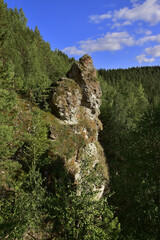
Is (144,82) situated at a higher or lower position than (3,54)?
higher

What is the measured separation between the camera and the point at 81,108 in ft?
89.0

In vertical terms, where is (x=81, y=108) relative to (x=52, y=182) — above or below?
above

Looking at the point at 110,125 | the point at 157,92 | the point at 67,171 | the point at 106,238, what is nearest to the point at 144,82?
the point at 157,92

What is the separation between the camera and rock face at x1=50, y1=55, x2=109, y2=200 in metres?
19.3

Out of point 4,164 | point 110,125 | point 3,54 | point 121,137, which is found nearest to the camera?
point 4,164

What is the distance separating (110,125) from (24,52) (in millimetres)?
28055

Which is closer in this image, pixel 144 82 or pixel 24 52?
pixel 24 52

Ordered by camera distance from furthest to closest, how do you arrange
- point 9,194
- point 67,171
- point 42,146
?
point 67,171, point 42,146, point 9,194

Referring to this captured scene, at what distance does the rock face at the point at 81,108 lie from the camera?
19.3 metres

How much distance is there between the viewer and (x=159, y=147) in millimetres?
16328

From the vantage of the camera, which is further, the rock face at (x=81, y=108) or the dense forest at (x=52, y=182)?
the rock face at (x=81, y=108)

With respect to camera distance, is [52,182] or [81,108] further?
[81,108]

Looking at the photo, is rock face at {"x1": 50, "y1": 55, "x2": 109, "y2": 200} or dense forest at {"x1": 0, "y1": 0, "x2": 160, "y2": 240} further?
rock face at {"x1": 50, "y1": 55, "x2": 109, "y2": 200}

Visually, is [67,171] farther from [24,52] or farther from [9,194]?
[24,52]
